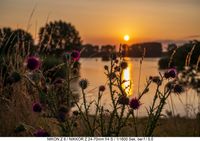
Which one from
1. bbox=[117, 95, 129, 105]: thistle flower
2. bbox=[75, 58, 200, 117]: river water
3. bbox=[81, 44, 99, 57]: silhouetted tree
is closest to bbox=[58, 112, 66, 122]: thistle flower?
bbox=[117, 95, 129, 105]: thistle flower

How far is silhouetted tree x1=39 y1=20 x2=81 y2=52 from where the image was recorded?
2.57 metres

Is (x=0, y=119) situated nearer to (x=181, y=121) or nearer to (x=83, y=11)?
(x=83, y=11)

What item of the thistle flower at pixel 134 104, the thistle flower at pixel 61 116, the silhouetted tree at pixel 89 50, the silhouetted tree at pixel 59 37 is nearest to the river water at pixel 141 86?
the silhouetted tree at pixel 89 50

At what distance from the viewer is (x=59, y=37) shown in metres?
2.77

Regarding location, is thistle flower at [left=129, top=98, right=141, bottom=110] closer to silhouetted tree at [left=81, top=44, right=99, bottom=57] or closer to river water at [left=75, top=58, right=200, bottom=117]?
river water at [left=75, top=58, right=200, bottom=117]

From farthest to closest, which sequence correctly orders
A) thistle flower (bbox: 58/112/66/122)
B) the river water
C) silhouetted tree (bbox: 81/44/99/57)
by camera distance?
silhouetted tree (bbox: 81/44/99/57) < the river water < thistle flower (bbox: 58/112/66/122)

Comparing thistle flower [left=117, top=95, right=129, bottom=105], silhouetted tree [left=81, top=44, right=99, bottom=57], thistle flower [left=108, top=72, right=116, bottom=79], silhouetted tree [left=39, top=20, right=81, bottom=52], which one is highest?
silhouetted tree [left=39, top=20, right=81, bottom=52]

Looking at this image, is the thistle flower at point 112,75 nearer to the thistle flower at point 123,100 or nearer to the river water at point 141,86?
the thistle flower at point 123,100

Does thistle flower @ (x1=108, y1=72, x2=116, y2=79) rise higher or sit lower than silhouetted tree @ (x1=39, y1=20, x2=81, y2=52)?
lower

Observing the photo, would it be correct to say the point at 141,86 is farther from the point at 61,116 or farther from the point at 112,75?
the point at 61,116

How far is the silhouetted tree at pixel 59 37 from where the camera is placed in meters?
2.57

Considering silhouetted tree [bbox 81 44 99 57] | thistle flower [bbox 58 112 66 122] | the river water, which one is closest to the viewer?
thistle flower [bbox 58 112 66 122]

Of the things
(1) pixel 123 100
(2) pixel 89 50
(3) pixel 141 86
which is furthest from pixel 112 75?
(2) pixel 89 50

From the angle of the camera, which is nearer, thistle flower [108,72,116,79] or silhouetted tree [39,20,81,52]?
thistle flower [108,72,116,79]
